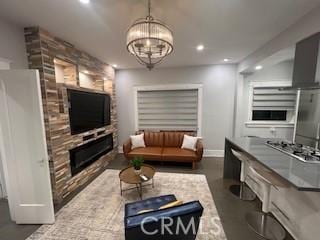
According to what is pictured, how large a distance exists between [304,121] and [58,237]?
4.96 meters

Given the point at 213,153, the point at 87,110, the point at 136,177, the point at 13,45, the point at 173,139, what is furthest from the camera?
the point at 213,153

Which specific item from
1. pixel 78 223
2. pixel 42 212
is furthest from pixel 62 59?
pixel 78 223

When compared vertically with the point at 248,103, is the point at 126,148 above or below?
below

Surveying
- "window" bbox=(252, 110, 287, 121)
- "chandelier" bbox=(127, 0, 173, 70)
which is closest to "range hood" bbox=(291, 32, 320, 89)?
"chandelier" bbox=(127, 0, 173, 70)

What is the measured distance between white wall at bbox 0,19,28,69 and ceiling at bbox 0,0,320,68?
0.13 meters

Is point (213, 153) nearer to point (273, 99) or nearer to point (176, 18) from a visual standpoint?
point (273, 99)

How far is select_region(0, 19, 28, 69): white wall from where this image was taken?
2.25 meters

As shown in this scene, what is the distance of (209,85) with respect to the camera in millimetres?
5070

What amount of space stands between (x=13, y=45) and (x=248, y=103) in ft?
18.1

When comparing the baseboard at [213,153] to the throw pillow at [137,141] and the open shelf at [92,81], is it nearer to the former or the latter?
the throw pillow at [137,141]

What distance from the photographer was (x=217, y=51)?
3.67m

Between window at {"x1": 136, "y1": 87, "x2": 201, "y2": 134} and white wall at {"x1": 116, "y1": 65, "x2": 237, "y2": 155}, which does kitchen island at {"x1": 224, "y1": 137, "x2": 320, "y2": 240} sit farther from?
window at {"x1": 136, "y1": 87, "x2": 201, "y2": 134}

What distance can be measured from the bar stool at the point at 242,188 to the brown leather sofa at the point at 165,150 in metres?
1.11

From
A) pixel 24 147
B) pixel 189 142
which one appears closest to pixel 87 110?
pixel 24 147
